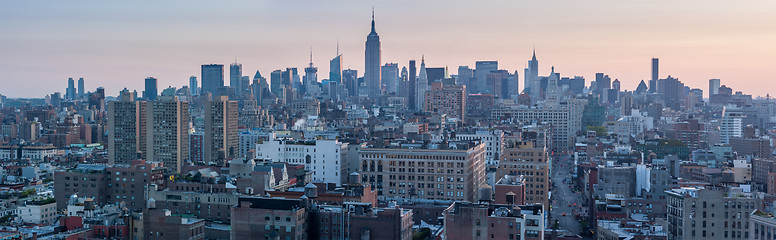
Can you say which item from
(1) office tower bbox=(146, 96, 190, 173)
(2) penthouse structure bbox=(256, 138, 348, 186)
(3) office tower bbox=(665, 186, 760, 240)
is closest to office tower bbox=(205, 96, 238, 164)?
(1) office tower bbox=(146, 96, 190, 173)

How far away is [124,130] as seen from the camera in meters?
170

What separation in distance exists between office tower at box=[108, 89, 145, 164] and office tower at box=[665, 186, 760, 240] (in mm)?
119783

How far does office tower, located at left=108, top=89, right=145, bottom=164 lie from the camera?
169 metres

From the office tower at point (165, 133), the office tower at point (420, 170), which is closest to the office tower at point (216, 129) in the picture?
the office tower at point (165, 133)

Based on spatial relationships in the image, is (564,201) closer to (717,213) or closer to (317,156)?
(317,156)

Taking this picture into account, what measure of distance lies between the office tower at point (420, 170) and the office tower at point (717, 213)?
39462 mm

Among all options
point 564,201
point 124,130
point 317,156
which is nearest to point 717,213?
point 317,156

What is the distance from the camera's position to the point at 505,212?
65.9m

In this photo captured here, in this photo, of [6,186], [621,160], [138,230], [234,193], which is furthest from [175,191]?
[621,160]

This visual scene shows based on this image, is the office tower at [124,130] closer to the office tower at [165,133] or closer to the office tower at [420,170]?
the office tower at [165,133]

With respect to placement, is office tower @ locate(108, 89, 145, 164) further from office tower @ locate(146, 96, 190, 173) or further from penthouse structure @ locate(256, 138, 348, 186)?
penthouse structure @ locate(256, 138, 348, 186)

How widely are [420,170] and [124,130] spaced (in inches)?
3194

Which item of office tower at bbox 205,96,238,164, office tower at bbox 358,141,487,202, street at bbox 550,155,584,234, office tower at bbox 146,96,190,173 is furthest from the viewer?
office tower at bbox 205,96,238,164

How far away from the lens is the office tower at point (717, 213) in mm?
69312
